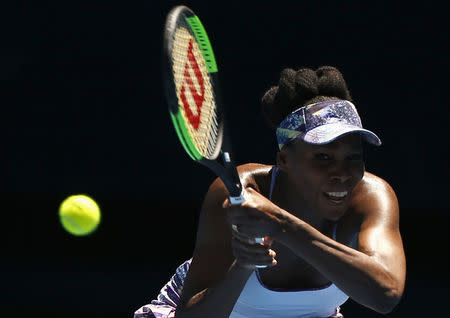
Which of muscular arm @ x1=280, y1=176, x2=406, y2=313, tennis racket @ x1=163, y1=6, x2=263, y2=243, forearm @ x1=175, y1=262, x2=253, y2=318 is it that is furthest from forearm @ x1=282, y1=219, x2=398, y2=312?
forearm @ x1=175, y1=262, x2=253, y2=318

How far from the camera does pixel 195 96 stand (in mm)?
2664

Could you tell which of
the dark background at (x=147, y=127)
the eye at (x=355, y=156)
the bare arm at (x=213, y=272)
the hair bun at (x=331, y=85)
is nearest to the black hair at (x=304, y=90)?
the hair bun at (x=331, y=85)

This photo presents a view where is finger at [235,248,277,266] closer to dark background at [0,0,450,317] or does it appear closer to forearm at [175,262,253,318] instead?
forearm at [175,262,253,318]

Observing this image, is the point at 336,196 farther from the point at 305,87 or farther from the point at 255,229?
the point at 255,229

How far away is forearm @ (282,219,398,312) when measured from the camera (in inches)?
102

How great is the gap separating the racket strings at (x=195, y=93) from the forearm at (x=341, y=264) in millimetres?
328

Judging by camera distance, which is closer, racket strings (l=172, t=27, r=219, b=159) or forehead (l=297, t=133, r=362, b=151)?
racket strings (l=172, t=27, r=219, b=159)

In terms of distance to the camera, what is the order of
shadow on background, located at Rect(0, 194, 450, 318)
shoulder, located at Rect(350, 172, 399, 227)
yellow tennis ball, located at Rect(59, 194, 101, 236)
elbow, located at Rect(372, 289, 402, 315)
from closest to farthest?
elbow, located at Rect(372, 289, 402, 315) < shoulder, located at Rect(350, 172, 399, 227) < yellow tennis ball, located at Rect(59, 194, 101, 236) < shadow on background, located at Rect(0, 194, 450, 318)

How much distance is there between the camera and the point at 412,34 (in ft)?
17.6

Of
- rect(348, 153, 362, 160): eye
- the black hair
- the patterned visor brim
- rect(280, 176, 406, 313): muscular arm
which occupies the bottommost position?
rect(280, 176, 406, 313): muscular arm

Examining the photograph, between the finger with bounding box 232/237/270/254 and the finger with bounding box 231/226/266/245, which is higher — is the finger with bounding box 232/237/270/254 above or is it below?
below

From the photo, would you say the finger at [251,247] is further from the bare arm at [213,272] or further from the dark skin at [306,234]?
the bare arm at [213,272]

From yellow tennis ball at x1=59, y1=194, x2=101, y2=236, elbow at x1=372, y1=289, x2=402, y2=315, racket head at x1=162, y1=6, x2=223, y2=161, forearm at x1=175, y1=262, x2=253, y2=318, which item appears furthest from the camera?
yellow tennis ball at x1=59, y1=194, x2=101, y2=236

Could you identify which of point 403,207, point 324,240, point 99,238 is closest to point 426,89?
point 403,207
